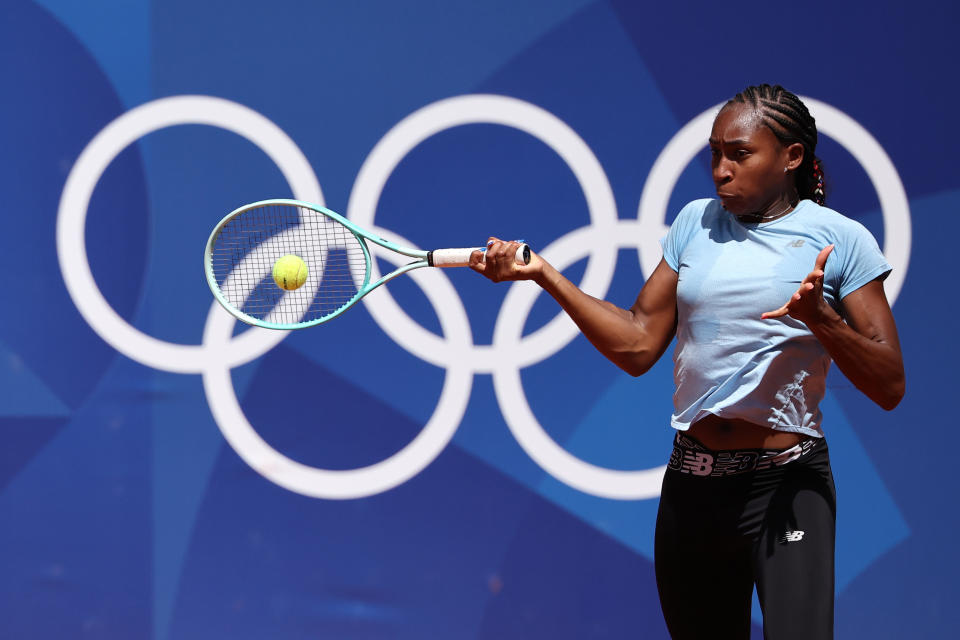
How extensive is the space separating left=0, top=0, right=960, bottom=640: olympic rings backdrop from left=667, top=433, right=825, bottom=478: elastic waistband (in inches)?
45.1

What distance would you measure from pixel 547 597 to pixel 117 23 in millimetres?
2419

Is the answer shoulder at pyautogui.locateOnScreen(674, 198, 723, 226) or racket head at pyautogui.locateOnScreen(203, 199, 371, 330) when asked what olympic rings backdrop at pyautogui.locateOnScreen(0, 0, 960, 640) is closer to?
racket head at pyautogui.locateOnScreen(203, 199, 371, 330)

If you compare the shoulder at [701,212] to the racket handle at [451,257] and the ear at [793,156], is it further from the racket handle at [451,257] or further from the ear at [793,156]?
the racket handle at [451,257]

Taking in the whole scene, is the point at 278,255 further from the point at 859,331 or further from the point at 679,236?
the point at 859,331

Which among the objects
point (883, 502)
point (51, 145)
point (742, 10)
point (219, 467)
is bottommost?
point (883, 502)

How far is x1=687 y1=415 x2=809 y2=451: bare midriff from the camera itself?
2.00 m

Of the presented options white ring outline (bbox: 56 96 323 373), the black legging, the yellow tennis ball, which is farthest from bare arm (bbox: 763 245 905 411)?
white ring outline (bbox: 56 96 323 373)

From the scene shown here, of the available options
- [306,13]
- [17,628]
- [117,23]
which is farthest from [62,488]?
[306,13]

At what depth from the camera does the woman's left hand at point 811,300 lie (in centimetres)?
175

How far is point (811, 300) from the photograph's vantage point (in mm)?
1761

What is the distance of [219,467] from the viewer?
Result: 323 centimetres

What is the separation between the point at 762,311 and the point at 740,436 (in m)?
0.27

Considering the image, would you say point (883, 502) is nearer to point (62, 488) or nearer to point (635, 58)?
point (635, 58)

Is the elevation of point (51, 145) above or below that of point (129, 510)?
above
